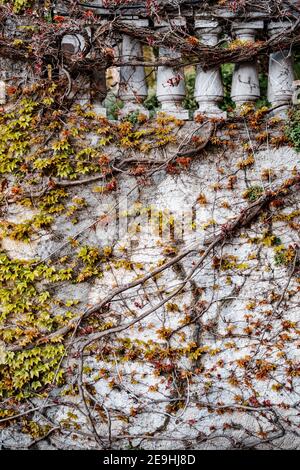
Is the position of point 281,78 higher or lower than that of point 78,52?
lower

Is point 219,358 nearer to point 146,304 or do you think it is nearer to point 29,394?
point 146,304

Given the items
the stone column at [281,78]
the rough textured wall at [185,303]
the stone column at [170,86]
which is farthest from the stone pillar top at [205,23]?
the rough textured wall at [185,303]

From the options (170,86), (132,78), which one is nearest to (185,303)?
(170,86)

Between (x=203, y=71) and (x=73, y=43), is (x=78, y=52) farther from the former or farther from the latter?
(x=203, y=71)

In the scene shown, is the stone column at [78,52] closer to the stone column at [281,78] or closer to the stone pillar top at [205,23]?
the stone pillar top at [205,23]

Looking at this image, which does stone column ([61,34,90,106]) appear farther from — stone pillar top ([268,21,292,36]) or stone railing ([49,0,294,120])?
stone pillar top ([268,21,292,36])

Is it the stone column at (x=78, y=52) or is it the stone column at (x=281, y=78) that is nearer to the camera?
the stone column at (x=78, y=52)
